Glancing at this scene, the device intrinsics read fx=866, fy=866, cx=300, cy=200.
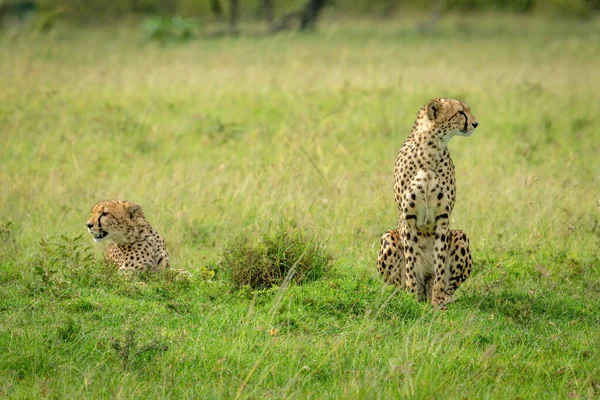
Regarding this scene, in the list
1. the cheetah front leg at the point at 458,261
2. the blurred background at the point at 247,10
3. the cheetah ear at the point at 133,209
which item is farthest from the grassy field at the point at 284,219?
the blurred background at the point at 247,10

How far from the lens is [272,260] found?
5.40 metres

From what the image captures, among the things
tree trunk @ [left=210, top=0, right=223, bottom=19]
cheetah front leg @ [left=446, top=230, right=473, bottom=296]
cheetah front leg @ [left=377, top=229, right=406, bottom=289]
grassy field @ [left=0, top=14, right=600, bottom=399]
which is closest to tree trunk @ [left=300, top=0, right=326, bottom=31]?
tree trunk @ [left=210, top=0, right=223, bottom=19]

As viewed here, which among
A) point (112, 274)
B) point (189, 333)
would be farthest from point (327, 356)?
point (112, 274)

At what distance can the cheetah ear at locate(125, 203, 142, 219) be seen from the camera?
Result: 588 cm

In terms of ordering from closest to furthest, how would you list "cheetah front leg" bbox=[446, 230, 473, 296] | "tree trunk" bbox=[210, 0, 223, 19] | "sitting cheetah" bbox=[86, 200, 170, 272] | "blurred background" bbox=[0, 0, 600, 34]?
"cheetah front leg" bbox=[446, 230, 473, 296]
"sitting cheetah" bbox=[86, 200, 170, 272]
"blurred background" bbox=[0, 0, 600, 34]
"tree trunk" bbox=[210, 0, 223, 19]

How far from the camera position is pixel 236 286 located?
5332 millimetres

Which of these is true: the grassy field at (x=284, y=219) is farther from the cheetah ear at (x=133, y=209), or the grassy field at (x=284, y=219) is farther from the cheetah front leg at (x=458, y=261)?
the cheetah ear at (x=133, y=209)

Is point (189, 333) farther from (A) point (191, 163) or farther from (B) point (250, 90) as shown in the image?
(B) point (250, 90)

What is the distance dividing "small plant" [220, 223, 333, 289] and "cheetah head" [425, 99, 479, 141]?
106 cm

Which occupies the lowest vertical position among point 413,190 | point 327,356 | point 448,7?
point 327,356

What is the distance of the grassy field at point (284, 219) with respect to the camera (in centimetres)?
411

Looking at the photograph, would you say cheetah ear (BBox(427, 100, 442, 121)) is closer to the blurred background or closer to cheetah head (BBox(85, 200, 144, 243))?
cheetah head (BBox(85, 200, 144, 243))

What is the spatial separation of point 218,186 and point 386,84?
18.6ft

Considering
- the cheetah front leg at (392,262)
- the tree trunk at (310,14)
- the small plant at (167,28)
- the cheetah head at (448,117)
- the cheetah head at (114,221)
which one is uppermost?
the tree trunk at (310,14)
